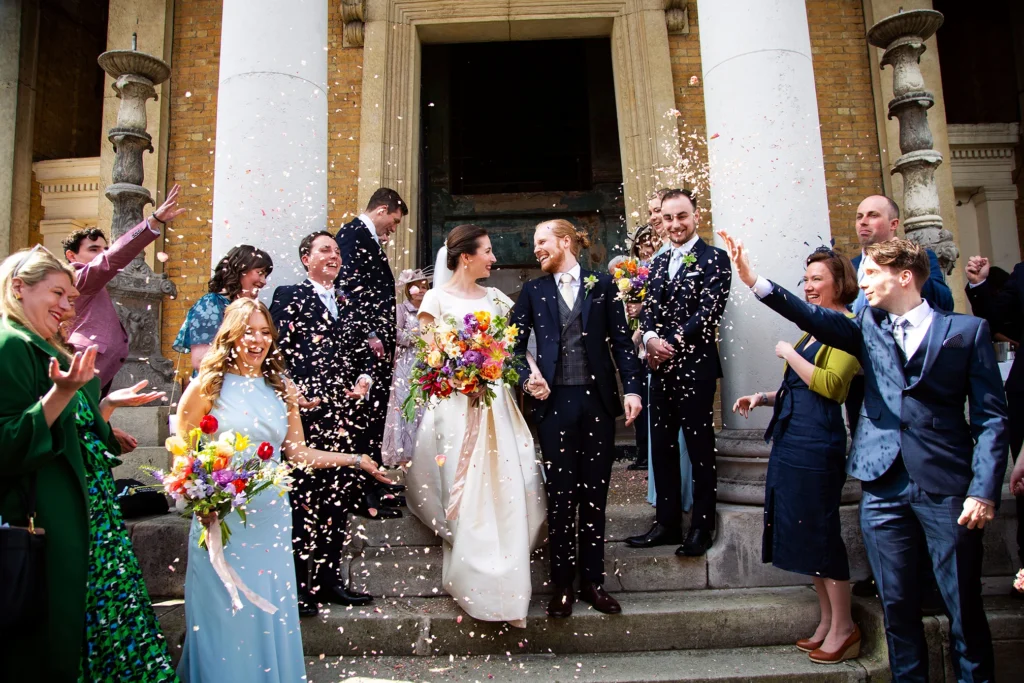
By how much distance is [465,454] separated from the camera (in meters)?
3.98

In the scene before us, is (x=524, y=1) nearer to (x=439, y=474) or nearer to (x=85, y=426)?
(x=439, y=474)

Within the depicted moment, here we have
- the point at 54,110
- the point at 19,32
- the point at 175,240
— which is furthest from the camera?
the point at 54,110

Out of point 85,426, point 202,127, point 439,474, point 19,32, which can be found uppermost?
point 19,32

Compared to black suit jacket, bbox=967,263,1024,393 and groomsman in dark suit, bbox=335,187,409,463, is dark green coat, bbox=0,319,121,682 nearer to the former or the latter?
groomsman in dark suit, bbox=335,187,409,463

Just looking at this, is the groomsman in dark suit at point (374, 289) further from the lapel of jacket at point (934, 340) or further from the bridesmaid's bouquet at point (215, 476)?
the lapel of jacket at point (934, 340)

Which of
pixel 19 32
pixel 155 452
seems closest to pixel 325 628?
pixel 155 452

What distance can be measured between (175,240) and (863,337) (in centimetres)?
773

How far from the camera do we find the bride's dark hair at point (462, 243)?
4.25 meters

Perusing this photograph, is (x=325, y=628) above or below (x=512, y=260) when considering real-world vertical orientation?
below

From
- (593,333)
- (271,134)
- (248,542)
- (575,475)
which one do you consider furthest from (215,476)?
(271,134)

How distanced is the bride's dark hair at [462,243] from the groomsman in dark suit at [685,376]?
1.18 metres

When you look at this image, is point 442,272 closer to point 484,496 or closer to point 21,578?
point 484,496

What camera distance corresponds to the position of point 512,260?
11.7 metres

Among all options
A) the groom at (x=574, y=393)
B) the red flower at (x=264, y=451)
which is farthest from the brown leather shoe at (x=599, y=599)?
the red flower at (x=264, y=451)
